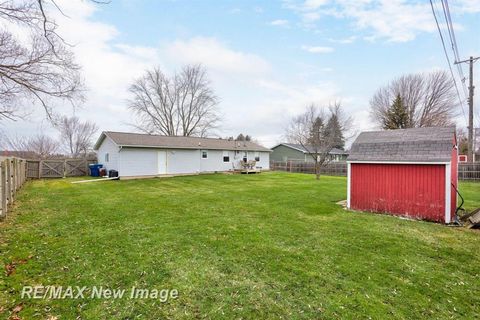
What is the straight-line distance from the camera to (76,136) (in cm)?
3281

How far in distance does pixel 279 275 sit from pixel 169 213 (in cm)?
441

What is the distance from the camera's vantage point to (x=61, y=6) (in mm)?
4398

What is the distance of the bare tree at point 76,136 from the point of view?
3184cm

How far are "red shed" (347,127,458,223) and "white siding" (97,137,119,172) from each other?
47.7 feet

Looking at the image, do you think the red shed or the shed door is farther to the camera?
the shed door

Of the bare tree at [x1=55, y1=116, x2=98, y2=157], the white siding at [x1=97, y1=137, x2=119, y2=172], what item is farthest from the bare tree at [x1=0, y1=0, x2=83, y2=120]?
the bare tree at [x1=55, y1=116, x2=98, y2=157]

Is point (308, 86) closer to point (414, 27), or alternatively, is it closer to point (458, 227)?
point (414, 27)

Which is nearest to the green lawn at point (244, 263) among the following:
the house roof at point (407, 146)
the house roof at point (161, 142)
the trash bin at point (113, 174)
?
the house roof at point (407, 146)

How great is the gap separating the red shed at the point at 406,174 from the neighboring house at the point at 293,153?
21179 mm

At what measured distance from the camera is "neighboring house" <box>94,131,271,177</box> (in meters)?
16.1

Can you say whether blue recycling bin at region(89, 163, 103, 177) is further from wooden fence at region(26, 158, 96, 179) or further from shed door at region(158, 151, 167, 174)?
shed door at region(158, 151, 167, 174)

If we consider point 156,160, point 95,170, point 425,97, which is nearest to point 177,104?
point 156,160

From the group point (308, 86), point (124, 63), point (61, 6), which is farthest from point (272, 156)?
point (61, 6)

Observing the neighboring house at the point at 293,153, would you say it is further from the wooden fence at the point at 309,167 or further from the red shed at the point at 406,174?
the red shed at the point at 406,174
